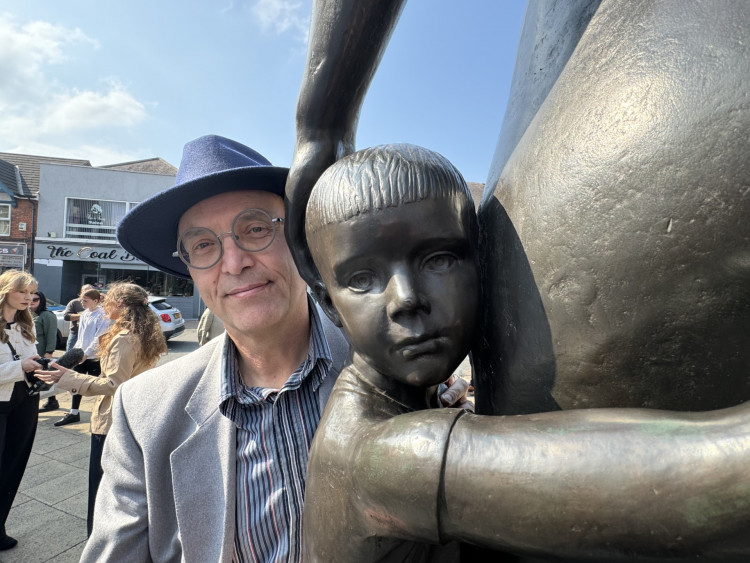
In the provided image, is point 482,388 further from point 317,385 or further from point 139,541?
point 139,541

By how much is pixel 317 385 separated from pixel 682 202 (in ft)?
4.76

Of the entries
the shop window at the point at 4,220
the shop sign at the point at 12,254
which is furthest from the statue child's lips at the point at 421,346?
the shop window at the point at 4,220

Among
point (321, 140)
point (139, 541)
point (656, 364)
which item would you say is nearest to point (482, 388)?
point (656, 364)

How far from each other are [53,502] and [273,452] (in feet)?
14.6

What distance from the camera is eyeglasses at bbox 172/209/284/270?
6.37ft

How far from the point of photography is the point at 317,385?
1870 millimetres

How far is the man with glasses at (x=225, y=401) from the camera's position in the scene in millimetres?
1652

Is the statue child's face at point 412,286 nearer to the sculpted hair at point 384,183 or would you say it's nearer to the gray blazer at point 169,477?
the sculpted hair at point 384,183

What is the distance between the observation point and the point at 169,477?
70.5 inches

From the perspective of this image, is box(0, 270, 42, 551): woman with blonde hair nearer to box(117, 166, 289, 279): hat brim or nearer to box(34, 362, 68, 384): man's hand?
box(34, 362, 68, 384): man's hand

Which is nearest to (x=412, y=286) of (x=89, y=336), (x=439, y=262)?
(x=439, y=262)

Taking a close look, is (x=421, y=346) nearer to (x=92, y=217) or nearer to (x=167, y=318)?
(x=167, y=318)

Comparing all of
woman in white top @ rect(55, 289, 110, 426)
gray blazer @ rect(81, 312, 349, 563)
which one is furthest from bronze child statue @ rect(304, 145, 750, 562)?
woman in white top @ rect(55, 289, 110, 426)

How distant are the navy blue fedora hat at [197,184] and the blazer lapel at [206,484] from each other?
780 mm
